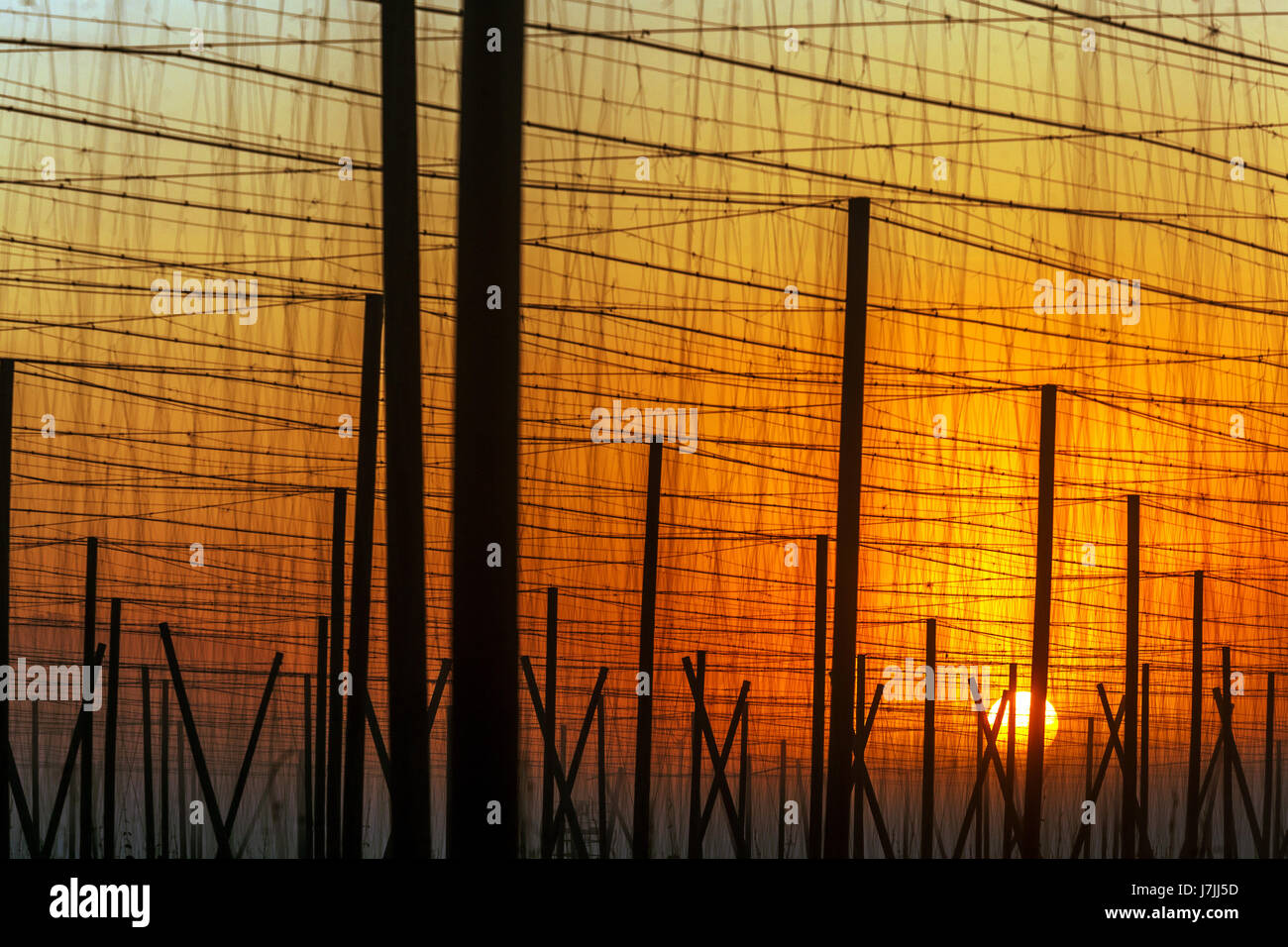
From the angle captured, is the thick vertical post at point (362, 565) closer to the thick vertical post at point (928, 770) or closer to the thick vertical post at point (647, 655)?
the thick vertical post at point (647, 655)

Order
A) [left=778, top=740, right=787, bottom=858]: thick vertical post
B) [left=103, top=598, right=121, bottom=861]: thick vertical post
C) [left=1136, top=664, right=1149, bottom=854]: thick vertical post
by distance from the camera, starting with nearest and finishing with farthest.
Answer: [left=103, top=598, right=121, bottom=861]: thick vertical post
[left=778, top=740, right=787, bottom=858]: thick vertical post
[left=1136, top=664, right=1149, bottom=854]: thick vertical post

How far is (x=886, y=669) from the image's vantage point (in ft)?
22.2

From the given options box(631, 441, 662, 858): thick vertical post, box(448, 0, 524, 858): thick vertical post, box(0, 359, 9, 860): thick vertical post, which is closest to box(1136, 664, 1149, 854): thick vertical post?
box(631, 441, 662, 858): thick vertical post

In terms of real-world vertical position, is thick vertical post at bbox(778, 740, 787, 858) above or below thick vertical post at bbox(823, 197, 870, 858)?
below

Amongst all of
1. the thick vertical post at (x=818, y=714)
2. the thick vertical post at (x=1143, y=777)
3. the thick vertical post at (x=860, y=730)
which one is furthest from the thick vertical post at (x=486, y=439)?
the thick vertical post at (x=1143, y=777)

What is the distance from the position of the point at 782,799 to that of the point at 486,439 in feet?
12.8

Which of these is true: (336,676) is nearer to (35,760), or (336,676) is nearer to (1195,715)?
(35,760)

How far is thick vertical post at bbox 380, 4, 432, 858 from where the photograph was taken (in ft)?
15.2

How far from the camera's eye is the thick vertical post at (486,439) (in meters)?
4.04

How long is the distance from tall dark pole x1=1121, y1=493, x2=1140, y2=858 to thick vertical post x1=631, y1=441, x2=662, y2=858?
2091 mm

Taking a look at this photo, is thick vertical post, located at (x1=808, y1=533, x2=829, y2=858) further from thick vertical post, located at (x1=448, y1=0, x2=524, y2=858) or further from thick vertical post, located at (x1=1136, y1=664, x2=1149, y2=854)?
thick vertical post, located at (x1=448, y1=0, x2=524, y2=858)

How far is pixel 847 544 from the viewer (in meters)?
5.67
